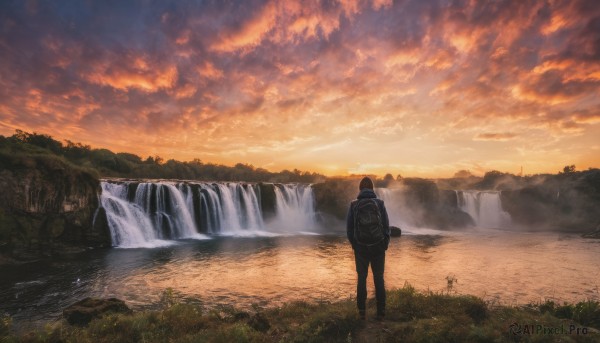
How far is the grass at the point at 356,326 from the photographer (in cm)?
577

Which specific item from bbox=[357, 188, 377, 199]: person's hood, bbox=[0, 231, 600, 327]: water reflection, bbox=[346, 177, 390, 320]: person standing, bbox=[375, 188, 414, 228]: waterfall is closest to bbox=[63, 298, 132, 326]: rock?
bbox=[0, 231, 600, 327]: water reflection

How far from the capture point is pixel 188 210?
32125mm

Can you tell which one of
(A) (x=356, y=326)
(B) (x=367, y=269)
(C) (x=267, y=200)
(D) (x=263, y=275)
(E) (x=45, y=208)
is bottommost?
(D) (x=263, y=275)

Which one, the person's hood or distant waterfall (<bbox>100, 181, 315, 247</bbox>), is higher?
the person's hood

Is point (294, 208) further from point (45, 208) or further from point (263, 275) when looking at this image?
point (45, 208)

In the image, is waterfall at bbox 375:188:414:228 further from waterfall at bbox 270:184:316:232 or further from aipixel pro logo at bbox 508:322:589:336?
aipixel pro logo at bbox 508:322:589:336

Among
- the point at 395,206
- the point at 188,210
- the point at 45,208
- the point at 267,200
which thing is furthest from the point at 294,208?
the point at 45,208

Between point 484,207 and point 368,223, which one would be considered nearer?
point 368,223

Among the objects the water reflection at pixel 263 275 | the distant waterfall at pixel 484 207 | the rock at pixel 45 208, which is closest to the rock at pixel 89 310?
the water reflection at pixel 263 275

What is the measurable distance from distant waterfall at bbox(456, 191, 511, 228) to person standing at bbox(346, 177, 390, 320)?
56.7 m

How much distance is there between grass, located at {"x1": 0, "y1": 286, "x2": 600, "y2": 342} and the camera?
5.77 m

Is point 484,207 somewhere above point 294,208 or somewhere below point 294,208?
below

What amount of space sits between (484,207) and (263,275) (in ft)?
180

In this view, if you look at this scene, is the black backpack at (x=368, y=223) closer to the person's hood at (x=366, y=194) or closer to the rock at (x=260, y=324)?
the person's hood at (x=366, y=194)
